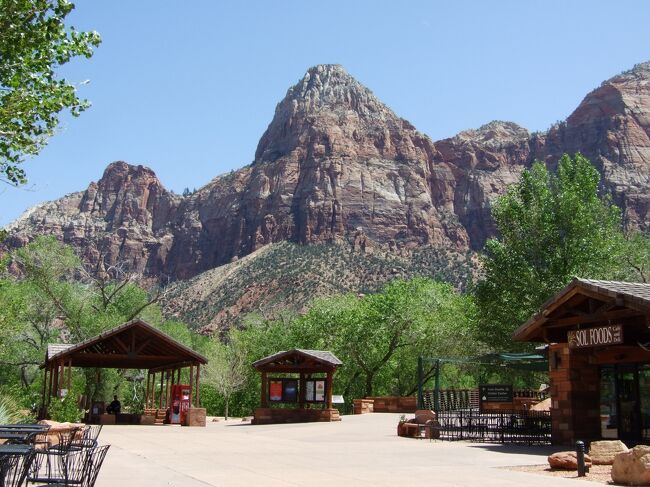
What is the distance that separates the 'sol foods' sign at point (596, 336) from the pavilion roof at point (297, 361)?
15.1 m

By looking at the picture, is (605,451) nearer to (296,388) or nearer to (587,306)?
(587,306)

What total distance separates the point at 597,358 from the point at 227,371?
38.1m

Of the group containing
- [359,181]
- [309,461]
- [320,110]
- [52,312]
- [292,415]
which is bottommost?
[292,415]

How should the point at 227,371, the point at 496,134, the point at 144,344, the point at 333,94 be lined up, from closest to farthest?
the point at 144,344 < the point at 227,371 < the point at 333,94 < the point at 496,134

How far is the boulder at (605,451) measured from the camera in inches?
513

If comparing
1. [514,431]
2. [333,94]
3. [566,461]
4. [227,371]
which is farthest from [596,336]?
[333,94]

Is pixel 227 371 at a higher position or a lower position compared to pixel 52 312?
lower

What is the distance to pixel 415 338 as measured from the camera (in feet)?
148

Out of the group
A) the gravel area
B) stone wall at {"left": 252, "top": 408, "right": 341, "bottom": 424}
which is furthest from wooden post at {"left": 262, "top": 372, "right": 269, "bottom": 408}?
the gravel area

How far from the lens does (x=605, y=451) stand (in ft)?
43.1

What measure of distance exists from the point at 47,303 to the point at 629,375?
34924 millimetres

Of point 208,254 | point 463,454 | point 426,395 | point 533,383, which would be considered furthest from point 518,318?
point 208,254

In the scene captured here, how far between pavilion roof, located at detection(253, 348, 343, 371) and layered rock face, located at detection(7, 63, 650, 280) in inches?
4114

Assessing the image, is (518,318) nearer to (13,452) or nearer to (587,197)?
(587,197)
